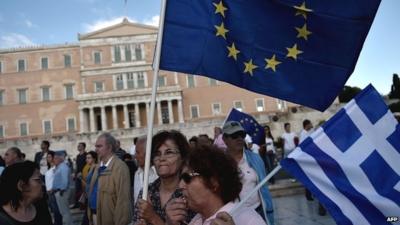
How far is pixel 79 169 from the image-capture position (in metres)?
8.59

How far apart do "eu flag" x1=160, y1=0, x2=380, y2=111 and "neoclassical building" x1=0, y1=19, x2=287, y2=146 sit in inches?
1526

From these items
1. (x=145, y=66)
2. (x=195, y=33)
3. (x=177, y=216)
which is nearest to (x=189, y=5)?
(x=195, y=33)

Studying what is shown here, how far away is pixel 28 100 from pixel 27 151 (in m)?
13.8

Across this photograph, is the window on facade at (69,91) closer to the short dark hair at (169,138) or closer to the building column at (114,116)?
the building column at (114,116)

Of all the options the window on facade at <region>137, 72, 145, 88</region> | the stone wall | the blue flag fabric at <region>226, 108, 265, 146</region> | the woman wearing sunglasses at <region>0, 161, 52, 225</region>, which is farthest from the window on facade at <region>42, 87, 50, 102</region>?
the woman wearing sunglasses at <region>0, 161, 52, 225</region>

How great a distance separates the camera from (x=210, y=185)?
1.79 meters

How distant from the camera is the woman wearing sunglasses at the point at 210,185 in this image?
1763 mm

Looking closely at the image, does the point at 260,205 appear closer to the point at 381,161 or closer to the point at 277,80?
the point at 277,80

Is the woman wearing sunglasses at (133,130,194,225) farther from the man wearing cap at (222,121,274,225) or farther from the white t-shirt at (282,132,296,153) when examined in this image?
the white t-shirt at (282,132,296,153)

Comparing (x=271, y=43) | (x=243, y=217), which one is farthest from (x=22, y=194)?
(x=271, y=43)

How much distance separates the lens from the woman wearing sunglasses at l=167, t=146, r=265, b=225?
1763 millimetres

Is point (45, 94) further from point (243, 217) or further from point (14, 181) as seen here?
point (243, 217)

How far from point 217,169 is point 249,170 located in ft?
4.95

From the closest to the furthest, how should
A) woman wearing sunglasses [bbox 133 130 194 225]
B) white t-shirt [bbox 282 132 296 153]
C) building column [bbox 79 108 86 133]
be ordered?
woman wearing sunglasses [bbox 133 130 194 225]
white t-shirt [bbox 282 132 296 153]
building column [bbox 79 108 86 133]
